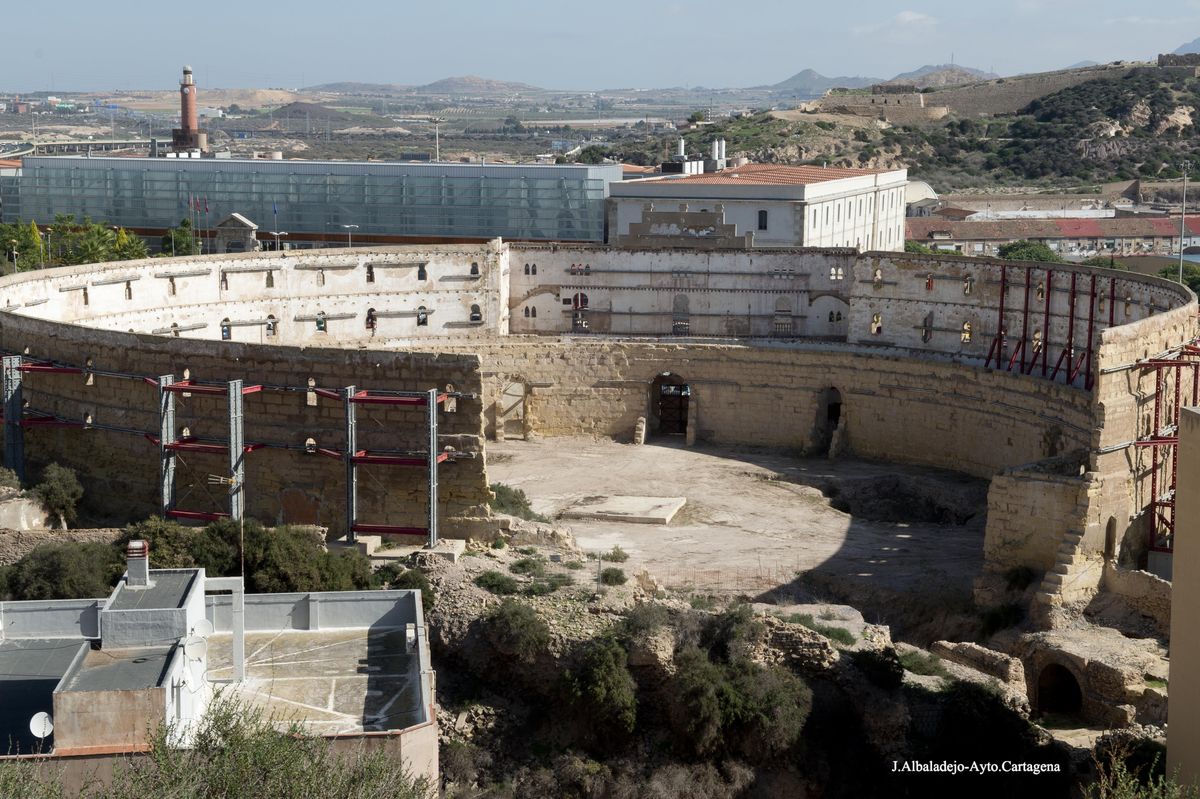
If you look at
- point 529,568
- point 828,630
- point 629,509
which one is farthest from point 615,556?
point 828,630

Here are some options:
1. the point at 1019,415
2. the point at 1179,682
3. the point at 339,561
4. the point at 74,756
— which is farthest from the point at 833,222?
the point at 74,756

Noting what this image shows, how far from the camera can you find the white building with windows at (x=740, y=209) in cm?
5138

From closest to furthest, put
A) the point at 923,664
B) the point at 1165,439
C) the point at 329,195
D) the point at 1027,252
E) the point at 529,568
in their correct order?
the point at 923,664 < the point at 529,568 < the point at 1165,439 < the point at 329,195 < the point at 1027,252

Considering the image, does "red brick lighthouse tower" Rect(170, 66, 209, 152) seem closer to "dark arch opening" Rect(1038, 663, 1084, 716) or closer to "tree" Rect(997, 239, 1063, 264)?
"tree" Rect(997, 239, 1063, 264)

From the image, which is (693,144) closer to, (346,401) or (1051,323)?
(1051,323)

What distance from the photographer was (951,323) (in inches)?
1751

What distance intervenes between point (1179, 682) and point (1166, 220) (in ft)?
207

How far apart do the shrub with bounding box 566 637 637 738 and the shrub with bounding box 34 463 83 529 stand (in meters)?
12.4

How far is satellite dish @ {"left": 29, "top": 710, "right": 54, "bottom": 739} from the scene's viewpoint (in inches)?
688

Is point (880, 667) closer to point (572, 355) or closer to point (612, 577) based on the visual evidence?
point (612, 577)

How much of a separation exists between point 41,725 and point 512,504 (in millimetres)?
17921

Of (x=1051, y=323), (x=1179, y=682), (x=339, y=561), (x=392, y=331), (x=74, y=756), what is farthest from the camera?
(x=392, y=331)

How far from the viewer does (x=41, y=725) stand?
1755 cm

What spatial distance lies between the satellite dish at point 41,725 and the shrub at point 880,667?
12033 millimetres
